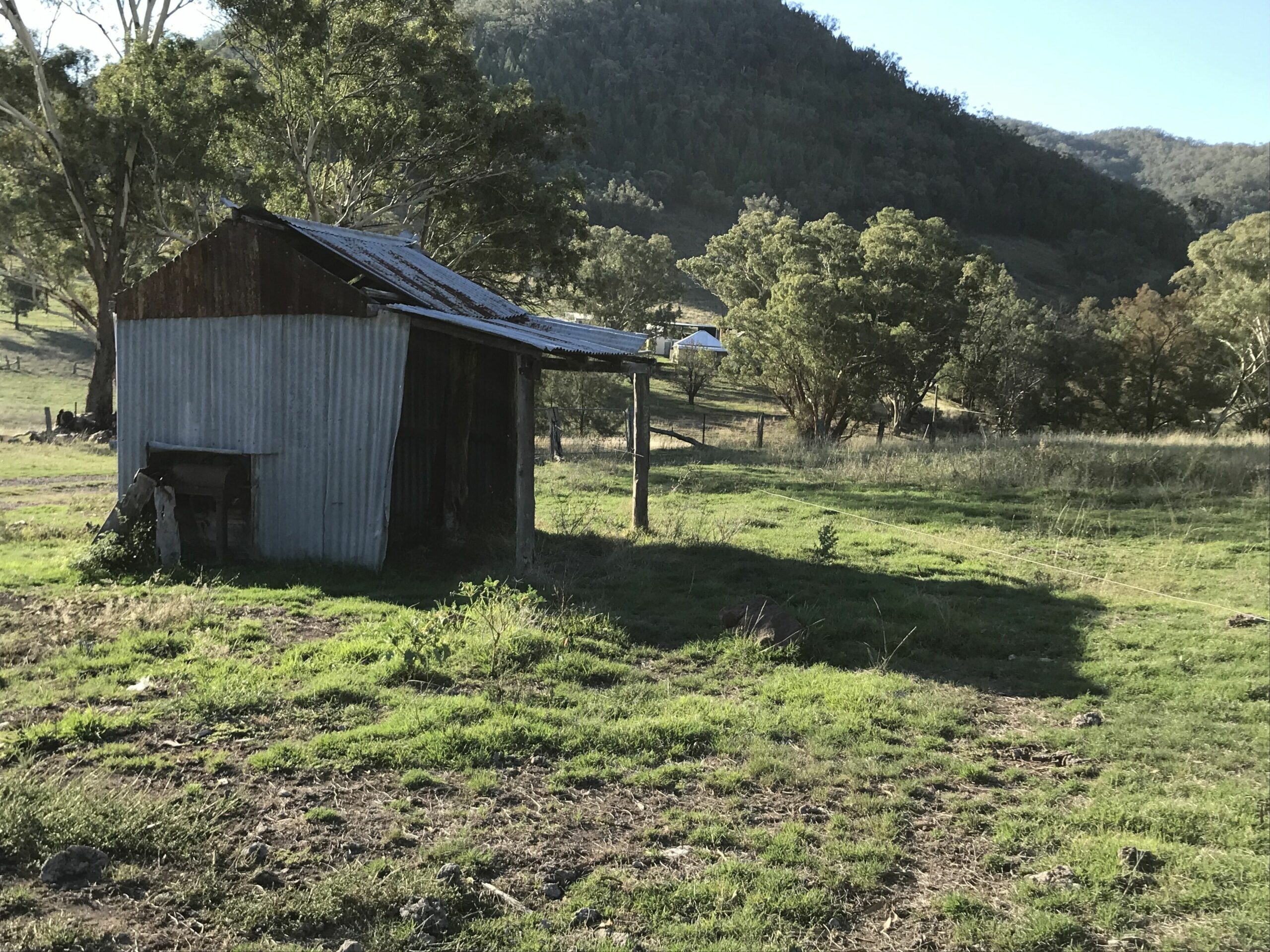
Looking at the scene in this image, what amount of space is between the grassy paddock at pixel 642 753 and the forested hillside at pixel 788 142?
86740mm

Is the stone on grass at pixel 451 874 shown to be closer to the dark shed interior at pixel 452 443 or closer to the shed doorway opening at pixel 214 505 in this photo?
the dark shed interior at pixel 452 443

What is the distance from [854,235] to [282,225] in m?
30.9

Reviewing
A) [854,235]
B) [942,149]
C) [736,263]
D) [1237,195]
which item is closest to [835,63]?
[942,149]

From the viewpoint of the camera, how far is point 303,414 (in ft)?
36.8

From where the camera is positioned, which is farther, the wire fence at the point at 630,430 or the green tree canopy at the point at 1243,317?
the green tree canopy at the point at 1243,317

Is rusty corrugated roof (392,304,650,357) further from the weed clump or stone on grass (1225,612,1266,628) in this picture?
stone on grass (1225,612,1266,628)

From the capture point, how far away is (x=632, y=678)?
287 inches

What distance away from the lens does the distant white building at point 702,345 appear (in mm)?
50594

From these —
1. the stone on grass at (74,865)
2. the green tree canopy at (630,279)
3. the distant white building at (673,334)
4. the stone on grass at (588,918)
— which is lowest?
the stone on grass at (588,918)

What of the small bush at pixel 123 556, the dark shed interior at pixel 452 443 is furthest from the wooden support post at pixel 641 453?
the small bush at pixel 123 556

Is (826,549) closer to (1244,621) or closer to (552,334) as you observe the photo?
(1244,621)

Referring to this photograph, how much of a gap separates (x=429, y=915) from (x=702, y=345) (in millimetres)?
47522

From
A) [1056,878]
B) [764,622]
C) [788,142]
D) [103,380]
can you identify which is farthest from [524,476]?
[788,142]

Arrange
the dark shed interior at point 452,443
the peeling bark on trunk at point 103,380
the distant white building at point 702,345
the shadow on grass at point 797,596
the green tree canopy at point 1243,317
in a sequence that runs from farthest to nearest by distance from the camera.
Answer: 1. the distant white building at point 702,345
2. the green tree canopy at point 1243,317
3. the peeling bark on trunk at point 103,380
4. the dark shed interior at point 452,443
5. the shadow on grass at point 797,596
